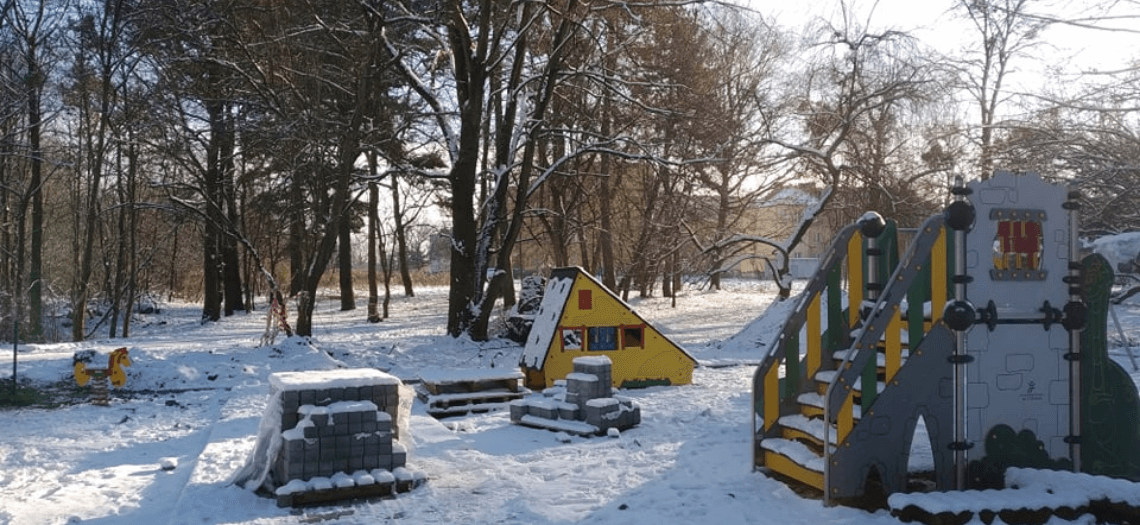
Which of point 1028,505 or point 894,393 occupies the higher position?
point 894,393

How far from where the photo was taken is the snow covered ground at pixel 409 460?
21.0 feet

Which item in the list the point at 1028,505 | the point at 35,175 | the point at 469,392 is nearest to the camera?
the point at 1028,505

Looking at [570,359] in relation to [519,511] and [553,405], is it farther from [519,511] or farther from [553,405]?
[519,511]

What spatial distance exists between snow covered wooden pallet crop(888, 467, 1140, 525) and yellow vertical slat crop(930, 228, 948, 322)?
1.26 metres

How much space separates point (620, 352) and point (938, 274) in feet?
24.0

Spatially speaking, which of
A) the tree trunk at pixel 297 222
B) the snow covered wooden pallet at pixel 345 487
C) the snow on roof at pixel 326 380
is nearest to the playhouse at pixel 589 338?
the snow on roof at pixel 326 380

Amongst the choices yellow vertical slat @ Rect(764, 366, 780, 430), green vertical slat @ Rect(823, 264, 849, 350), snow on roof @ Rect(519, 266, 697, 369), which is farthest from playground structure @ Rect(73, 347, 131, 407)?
green vertical slat @ Rect(823, 264, 849, 350)

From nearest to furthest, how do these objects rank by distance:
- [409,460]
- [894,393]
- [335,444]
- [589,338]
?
[894,393]
[335,444]
[409,460]
[589,338]

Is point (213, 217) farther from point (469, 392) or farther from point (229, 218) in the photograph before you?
point (469, 392)

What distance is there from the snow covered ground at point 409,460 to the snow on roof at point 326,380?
89 cm

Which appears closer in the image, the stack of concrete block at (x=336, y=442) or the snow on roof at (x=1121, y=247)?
the stack of concrete block at (x=336, y=442)

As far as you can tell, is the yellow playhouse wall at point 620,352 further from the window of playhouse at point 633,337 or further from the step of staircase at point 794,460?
the step of staircase at point 794,460

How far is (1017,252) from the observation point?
633 centimetres

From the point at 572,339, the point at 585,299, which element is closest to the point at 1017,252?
the point at 585,299
